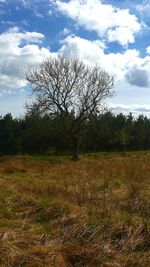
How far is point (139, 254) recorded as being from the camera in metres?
7.15

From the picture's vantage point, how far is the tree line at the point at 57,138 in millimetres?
62031

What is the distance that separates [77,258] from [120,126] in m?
72.3

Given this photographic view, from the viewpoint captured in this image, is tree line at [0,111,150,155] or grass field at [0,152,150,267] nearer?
grass field at [0,152,150,267]

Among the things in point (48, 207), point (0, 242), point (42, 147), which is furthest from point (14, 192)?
point (42, 147)

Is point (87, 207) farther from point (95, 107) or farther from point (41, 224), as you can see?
point (95, 107)

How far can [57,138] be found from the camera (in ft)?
216

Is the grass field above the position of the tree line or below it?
below

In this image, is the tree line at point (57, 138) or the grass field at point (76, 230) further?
the tree line at point (57, 138)

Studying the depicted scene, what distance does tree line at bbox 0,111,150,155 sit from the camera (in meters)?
62.0

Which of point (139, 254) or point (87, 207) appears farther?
point (87, 207)

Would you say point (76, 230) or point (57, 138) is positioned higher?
point (57, 138)

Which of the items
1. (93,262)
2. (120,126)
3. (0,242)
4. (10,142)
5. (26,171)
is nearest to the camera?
(93,262)

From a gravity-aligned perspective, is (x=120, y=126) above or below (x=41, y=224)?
above

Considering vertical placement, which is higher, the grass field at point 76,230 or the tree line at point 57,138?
the tree line at point 57,138
